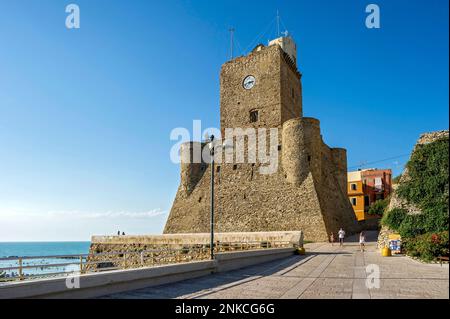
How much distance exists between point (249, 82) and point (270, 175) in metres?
11.3

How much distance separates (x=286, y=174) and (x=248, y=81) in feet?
40.3

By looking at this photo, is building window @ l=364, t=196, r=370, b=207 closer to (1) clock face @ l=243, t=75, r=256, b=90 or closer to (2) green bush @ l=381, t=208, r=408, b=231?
(1) clock face @ l=243, t=75, r=256, b=90

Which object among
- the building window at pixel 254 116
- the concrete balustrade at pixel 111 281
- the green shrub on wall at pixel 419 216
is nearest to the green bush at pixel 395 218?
the green shrub on wall at pixel 419 216

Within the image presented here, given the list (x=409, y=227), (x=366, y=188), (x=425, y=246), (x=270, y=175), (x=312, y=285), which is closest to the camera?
(x=312, y=285)

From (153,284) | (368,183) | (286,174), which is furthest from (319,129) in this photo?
(153,284)

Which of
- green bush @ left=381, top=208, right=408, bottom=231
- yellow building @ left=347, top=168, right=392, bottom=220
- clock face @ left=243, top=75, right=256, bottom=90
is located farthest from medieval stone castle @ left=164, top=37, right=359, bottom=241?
green bush @ left=381, top=208, right=408, bottom=231

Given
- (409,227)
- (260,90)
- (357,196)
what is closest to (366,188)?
(357,196)

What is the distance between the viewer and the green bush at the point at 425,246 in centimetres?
1050

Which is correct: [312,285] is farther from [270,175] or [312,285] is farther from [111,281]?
[270,175]

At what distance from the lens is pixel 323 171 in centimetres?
3167

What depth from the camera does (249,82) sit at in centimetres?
3794

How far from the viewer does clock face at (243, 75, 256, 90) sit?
3759cm

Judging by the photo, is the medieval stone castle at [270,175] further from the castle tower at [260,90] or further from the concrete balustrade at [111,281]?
the concrete balustrade at [111,281]
